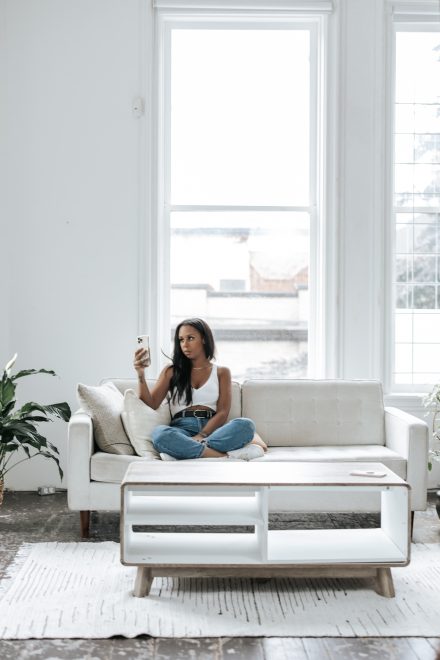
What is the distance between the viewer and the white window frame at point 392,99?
4.95m

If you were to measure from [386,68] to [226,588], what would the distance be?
3402 mm

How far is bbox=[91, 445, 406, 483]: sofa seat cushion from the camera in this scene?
3807mm

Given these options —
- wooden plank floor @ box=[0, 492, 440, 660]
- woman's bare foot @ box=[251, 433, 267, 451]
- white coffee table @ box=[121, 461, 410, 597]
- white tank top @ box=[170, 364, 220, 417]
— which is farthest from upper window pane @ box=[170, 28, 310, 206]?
wooden plank floor @ box=[0, 492, 440, 660]

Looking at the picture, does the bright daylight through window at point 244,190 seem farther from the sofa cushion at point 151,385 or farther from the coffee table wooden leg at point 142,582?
the coffee table wooden leg at point 142,582

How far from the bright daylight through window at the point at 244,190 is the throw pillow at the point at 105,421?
1137mm

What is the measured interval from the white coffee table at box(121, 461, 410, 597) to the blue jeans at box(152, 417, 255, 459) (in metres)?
0.57

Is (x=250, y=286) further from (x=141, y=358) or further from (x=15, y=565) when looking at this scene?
(x=15, y=565)

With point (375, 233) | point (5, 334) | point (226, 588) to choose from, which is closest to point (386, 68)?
point (375, 233)

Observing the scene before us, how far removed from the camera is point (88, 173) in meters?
4.85

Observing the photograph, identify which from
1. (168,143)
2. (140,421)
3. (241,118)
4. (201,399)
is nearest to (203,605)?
(140,421)

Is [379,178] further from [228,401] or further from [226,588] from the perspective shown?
[226,588]

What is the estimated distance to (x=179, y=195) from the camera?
505 centimetres

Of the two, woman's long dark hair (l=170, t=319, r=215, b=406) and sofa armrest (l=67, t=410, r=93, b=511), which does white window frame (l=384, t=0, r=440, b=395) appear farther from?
sofa armrest (l=67, t=410, r=93, b=511)

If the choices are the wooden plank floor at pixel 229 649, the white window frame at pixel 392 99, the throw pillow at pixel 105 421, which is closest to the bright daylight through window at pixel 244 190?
the white window frame at pixel 392 99
